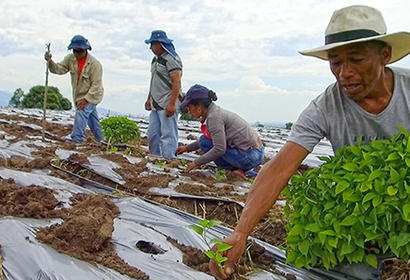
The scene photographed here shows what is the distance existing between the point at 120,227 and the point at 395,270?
145 cm

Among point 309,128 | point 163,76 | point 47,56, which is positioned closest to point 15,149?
point 47,56

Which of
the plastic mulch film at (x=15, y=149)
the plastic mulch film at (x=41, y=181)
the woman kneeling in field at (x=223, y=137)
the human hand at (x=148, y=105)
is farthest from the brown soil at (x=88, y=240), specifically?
the human hand at (x=148, y=105)

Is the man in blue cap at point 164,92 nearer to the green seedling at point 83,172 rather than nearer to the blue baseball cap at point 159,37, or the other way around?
the blue baseball cap at point 159,37

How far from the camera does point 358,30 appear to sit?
1772mm

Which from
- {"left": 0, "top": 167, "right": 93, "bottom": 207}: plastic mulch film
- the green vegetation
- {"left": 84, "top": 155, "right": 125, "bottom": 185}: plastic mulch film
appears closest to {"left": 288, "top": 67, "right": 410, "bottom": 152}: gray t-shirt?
{"left": 0, "top": 167, "right": 93, "bottom": 207}: plastic mulch film

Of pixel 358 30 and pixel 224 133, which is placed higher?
pixel 358 30

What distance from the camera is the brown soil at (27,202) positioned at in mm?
2633

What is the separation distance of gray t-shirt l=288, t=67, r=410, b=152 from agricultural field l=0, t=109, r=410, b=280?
0.54 m

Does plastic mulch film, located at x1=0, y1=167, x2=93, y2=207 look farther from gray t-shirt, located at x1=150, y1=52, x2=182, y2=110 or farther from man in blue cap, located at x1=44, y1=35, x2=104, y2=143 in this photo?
man in blue cap, located at x1=44, y1=35, x2=104, y2=143

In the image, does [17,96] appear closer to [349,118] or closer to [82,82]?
[82,82]

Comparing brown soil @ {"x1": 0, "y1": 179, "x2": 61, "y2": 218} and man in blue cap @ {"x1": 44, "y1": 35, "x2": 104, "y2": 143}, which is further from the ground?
man in blue cap @ {"x1": 44, "y1": 35, "x2": 104, "y2": 143}

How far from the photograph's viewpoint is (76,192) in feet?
11.1

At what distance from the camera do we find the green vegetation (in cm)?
627

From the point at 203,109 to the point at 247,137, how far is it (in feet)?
1.97
